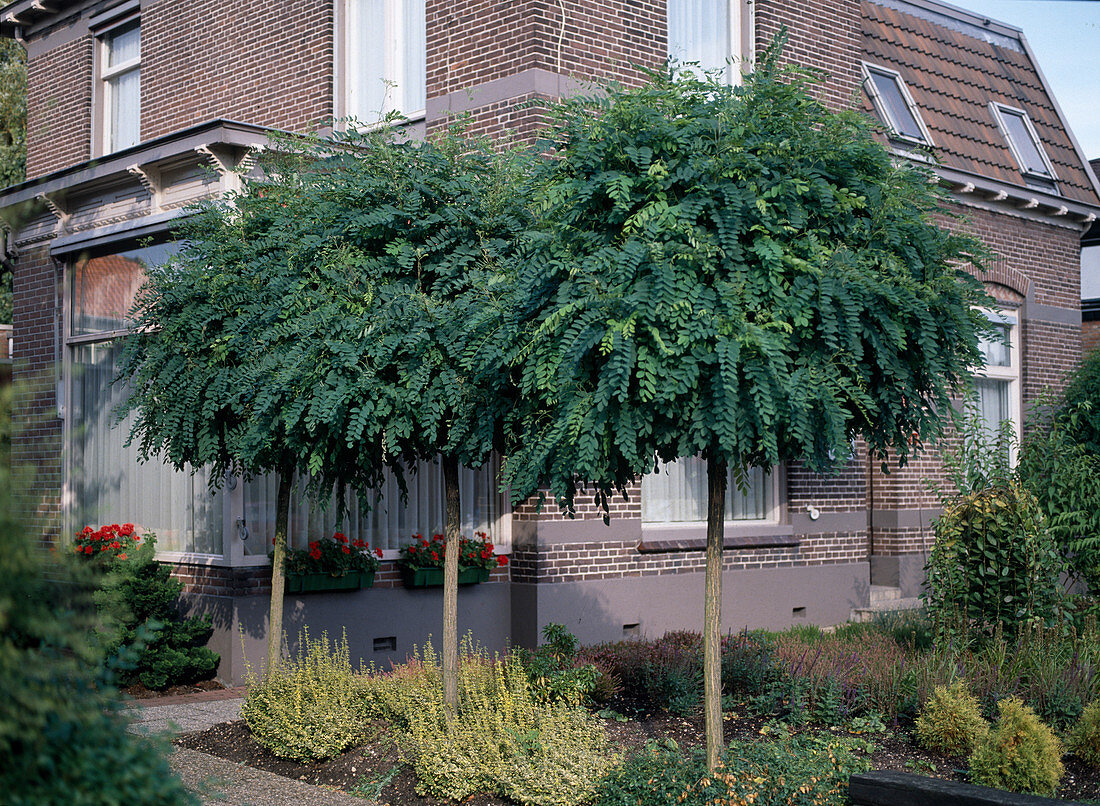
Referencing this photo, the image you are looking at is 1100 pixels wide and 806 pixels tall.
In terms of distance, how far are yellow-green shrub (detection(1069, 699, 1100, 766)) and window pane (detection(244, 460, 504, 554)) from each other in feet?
18.8

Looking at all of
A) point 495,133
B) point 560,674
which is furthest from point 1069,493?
point 495,133

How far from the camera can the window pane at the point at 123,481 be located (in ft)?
35.6

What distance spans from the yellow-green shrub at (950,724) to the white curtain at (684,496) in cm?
506

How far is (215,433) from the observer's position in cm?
816

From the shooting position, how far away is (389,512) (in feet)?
36.9

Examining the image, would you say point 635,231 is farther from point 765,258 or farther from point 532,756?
point 532,756

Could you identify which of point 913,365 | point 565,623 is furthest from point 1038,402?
point 913,365

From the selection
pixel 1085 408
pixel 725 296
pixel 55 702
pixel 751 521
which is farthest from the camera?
pixel 751 521

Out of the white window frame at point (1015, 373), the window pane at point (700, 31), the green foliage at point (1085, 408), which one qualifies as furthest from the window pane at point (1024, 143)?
the window pane at point (700, 31)

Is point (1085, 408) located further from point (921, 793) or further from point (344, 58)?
point (344, 58)

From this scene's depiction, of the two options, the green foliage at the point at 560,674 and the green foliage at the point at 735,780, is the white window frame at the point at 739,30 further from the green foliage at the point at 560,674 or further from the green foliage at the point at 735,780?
the green foliage at the point at 735,780

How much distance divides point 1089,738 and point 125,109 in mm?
14267

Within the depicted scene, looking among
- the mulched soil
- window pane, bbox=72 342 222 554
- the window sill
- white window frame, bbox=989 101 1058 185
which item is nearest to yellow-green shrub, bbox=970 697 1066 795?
the mulched soil

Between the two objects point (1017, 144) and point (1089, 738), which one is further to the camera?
point (1017, 144)
